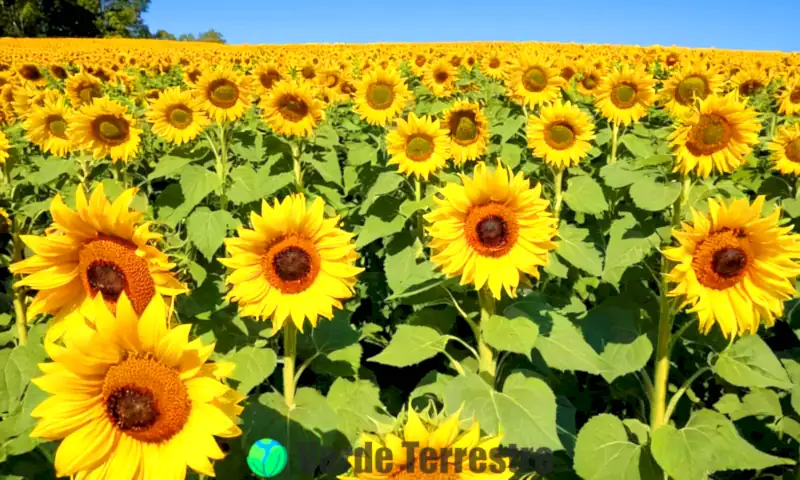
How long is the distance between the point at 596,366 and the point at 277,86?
379 cm

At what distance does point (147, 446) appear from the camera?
161cm

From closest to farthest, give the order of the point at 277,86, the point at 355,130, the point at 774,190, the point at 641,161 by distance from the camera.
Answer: the point at 641,161 → the point at 774,190 → the point at 277,86 → the point at 355,130

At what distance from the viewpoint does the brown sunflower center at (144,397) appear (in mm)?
1536

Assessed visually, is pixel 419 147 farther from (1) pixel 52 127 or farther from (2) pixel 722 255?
(1) pixel 52 127

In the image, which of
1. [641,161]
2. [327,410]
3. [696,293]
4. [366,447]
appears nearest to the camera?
[366,447]

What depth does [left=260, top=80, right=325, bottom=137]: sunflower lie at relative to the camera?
5086 millimetres

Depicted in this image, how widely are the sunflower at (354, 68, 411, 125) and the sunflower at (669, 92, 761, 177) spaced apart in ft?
11.0

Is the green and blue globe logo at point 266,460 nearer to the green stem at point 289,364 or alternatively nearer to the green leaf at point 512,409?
the green leaf at point 512,409

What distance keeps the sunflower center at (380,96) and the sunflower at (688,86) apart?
2.77 meters

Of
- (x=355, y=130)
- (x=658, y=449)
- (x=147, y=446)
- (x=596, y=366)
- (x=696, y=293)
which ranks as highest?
(x=355, y=130)

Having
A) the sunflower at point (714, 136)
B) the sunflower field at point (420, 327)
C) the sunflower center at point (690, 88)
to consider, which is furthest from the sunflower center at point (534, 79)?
the sunflower at point (714, 136)

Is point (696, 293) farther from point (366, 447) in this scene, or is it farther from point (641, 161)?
point (366, 447)

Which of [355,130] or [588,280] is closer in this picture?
[588,280]

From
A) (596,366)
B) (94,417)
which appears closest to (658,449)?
(596,366)
